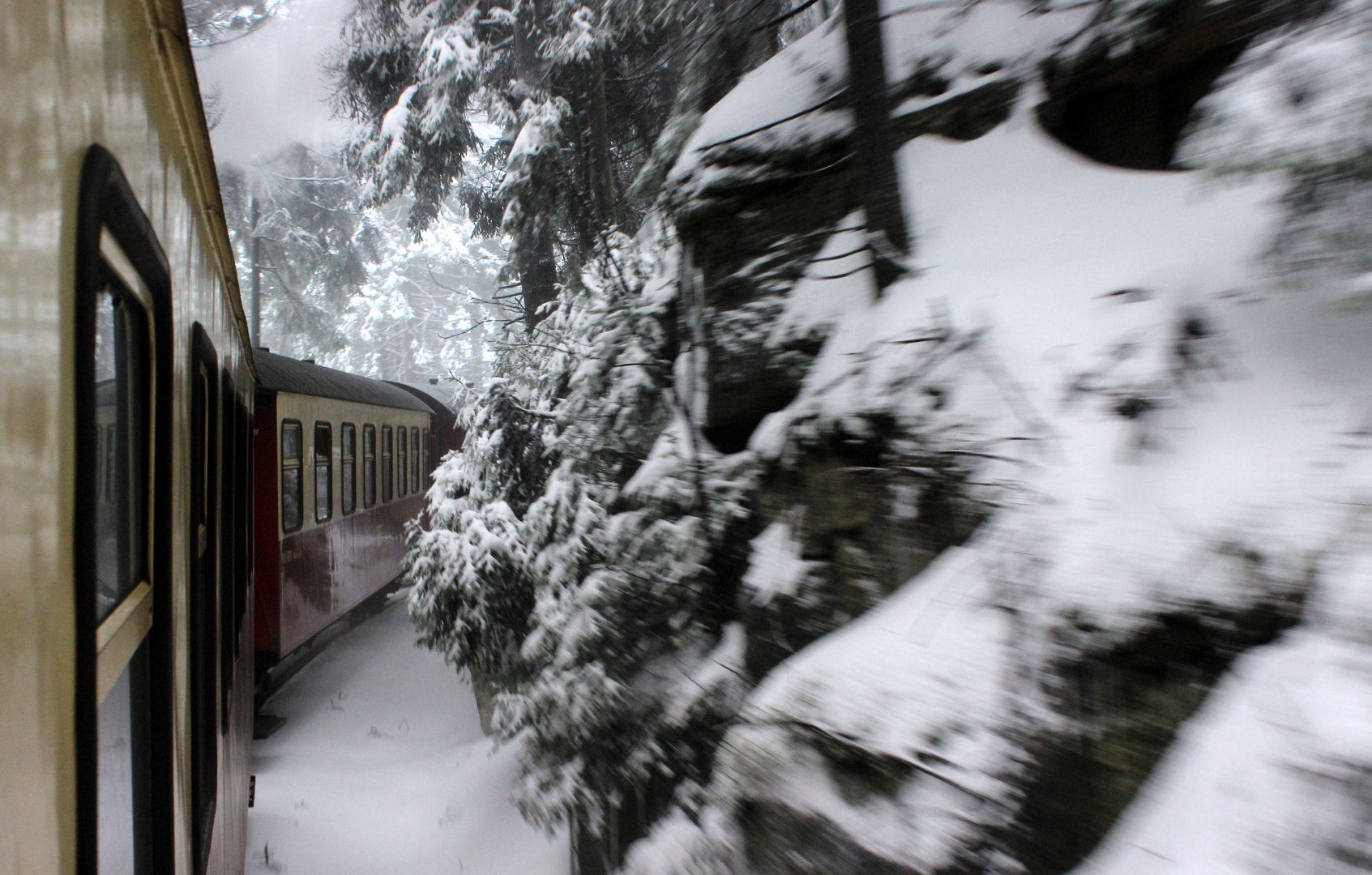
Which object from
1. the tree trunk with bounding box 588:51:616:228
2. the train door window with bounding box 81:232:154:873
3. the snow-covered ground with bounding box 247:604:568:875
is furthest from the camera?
the tree trunk with bounding box 588:51:616:228

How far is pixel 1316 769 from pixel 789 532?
5.89 ft

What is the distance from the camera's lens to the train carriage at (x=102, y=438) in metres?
0.68

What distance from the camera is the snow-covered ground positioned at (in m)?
5.06

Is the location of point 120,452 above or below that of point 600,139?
below

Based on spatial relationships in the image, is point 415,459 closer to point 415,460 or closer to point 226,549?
point 415,460

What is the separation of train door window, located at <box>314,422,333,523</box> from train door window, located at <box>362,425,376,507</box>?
45.0 inches

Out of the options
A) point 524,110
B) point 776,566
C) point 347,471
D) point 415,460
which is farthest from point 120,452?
point 415,460

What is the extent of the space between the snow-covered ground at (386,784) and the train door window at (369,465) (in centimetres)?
188

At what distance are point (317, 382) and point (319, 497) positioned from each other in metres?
1.09

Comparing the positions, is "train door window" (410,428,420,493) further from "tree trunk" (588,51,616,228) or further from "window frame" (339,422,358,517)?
"tree trunk" (588,51,616,228)

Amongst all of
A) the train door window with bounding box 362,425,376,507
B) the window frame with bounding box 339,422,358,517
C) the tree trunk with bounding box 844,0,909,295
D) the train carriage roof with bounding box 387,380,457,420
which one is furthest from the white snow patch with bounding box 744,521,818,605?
the train carriage roof with bounding box 387,380,457,420

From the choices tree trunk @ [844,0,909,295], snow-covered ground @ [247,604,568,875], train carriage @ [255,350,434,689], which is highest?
tree trunk @ [844,0,909,295]

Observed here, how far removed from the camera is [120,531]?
1198mm

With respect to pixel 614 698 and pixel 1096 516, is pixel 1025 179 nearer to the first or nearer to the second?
pixel 1096 516
